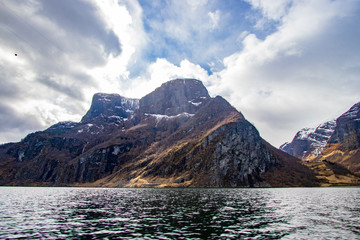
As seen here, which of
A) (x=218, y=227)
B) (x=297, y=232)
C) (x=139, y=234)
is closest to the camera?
(x=139, y=234)

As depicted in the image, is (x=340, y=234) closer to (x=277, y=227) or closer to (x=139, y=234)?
(x=277, y=227)

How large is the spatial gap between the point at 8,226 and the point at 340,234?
168 feet

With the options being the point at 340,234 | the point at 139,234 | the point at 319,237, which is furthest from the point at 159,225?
the point at 340,234

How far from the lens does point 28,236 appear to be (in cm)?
3123

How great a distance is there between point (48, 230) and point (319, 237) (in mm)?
39557

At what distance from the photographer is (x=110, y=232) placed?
111 ft

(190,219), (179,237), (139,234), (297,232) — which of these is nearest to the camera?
(179,237)

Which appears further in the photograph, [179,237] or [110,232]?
[110,232]

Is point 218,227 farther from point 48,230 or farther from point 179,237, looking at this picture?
point 48,230

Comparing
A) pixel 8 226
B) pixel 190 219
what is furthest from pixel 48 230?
pixel 190 219

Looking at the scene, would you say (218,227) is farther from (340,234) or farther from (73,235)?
(73,235)

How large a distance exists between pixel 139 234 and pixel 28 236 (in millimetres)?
14809

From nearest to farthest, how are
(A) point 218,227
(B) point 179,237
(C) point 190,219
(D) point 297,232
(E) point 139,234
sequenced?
(B) point 179,237 → (E) point 139,234 → (D) point 297,232 → (A) point 218,227 → (C) point 190,219

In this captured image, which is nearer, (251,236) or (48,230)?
(251,236)
